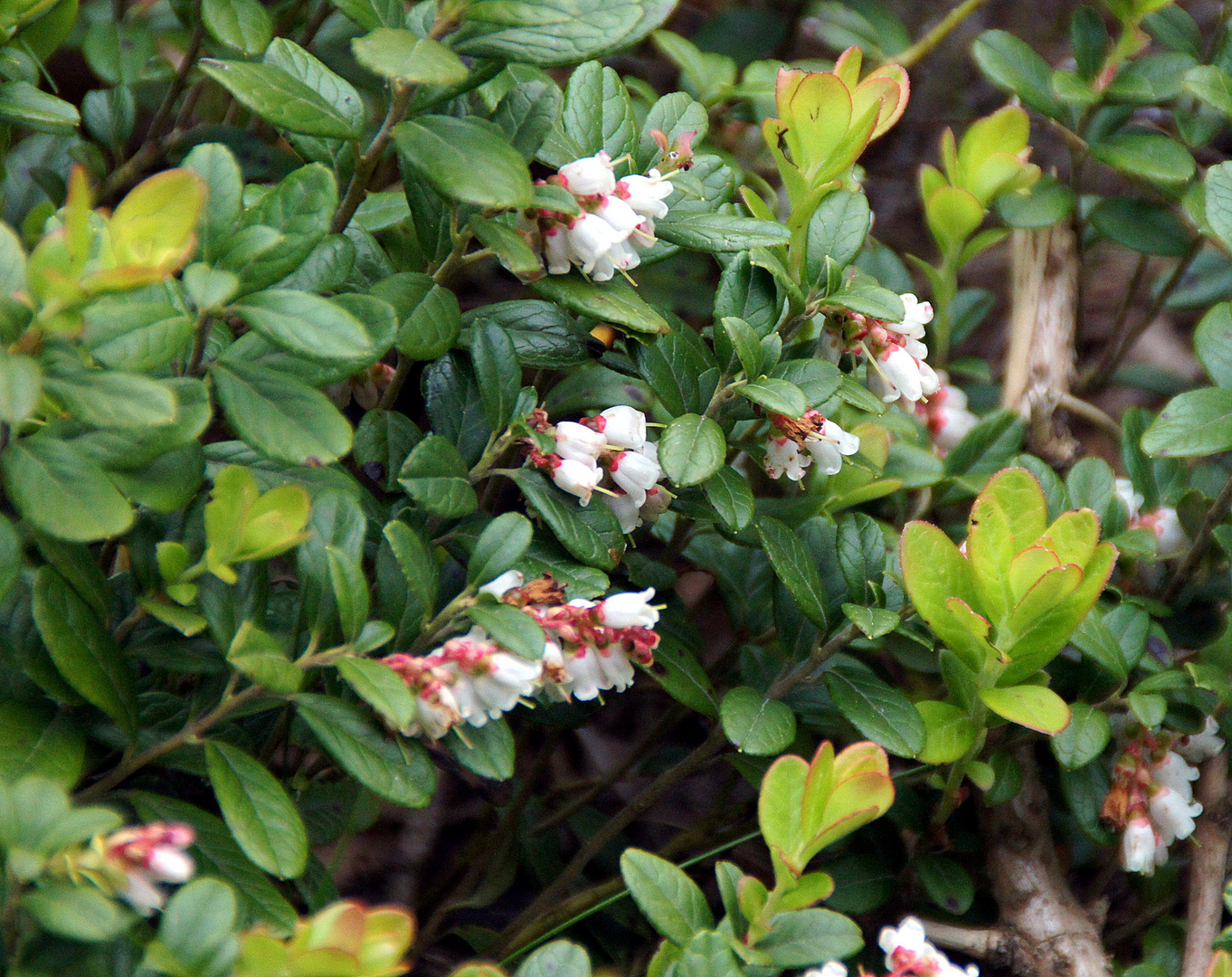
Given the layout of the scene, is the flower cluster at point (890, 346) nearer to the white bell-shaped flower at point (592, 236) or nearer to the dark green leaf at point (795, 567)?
the dark green leaf at point (795, 567)

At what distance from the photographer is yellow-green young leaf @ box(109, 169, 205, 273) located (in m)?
0.74

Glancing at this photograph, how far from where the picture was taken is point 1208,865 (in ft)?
4.47

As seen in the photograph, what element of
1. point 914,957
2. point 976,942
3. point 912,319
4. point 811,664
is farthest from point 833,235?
point 976,942

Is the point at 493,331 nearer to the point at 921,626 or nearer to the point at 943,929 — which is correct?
the point at 921,626

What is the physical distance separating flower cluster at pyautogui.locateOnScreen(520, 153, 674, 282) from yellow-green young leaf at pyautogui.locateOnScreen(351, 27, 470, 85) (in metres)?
0.16

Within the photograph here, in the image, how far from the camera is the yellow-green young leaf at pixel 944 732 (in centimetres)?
111

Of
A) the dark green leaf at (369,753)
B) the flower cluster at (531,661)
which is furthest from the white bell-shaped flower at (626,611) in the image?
the dark green leaf at (369,753)

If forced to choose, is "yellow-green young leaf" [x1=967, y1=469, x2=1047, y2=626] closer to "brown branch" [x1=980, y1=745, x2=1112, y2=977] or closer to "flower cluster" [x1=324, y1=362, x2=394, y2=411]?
"brown branch" [x1=980, y1=745, x2=1112, y2=977]

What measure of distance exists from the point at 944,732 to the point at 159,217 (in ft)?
2.91

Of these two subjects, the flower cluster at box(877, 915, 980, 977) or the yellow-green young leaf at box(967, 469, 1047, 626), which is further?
the yellow-green young leaf at box(967, 469, 1047, 626)

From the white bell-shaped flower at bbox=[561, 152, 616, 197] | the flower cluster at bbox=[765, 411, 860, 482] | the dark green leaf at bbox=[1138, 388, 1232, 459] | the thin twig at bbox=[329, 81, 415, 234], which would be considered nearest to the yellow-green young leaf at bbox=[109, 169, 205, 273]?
the thin twig at bbox=[329, 81, 415, 234]

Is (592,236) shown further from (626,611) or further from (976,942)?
(976,942)

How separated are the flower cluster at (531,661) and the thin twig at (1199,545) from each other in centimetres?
81

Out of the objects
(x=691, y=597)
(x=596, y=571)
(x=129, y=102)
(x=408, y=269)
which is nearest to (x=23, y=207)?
(x=129, y=102)
